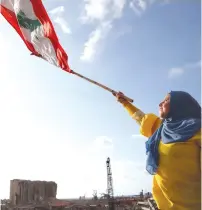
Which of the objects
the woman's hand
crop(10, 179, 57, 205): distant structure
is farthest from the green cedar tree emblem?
crop(10, 179, 57, 205): distant structure

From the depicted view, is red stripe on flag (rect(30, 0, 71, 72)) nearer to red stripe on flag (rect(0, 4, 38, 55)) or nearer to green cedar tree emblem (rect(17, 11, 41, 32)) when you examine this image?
green cedar tree emblem (rect(17, 11, 41, 32))

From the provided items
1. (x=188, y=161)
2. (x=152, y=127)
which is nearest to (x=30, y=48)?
(x=152, y=127)

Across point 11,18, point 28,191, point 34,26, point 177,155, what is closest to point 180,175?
point 177,155

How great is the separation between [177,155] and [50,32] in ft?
13.3

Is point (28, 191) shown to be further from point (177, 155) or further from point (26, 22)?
point (177, 155)

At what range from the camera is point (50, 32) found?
238 inches

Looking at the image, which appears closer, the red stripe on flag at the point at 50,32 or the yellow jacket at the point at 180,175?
the yellow jacket at the point at 180,175

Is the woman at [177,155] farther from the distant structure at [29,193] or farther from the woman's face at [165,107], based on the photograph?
the distant structure at [29,193]

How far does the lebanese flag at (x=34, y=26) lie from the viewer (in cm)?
598

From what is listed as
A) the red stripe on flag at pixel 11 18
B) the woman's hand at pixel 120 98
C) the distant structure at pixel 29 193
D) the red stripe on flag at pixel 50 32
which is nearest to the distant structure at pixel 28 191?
the distant structure at pixel 29 193

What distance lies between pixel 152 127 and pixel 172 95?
0.59 m

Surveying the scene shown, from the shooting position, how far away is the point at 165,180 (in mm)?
3049

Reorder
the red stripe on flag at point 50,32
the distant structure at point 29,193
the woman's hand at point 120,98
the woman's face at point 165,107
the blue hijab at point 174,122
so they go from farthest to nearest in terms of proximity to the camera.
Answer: the distant structure at point 29,193 → the red stripe on flag at point 50,32 → the woman's hand at point 120,98 → the woman's face at point 165,107 → the blue hijab at point 174,122

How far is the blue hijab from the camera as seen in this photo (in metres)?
3.03
